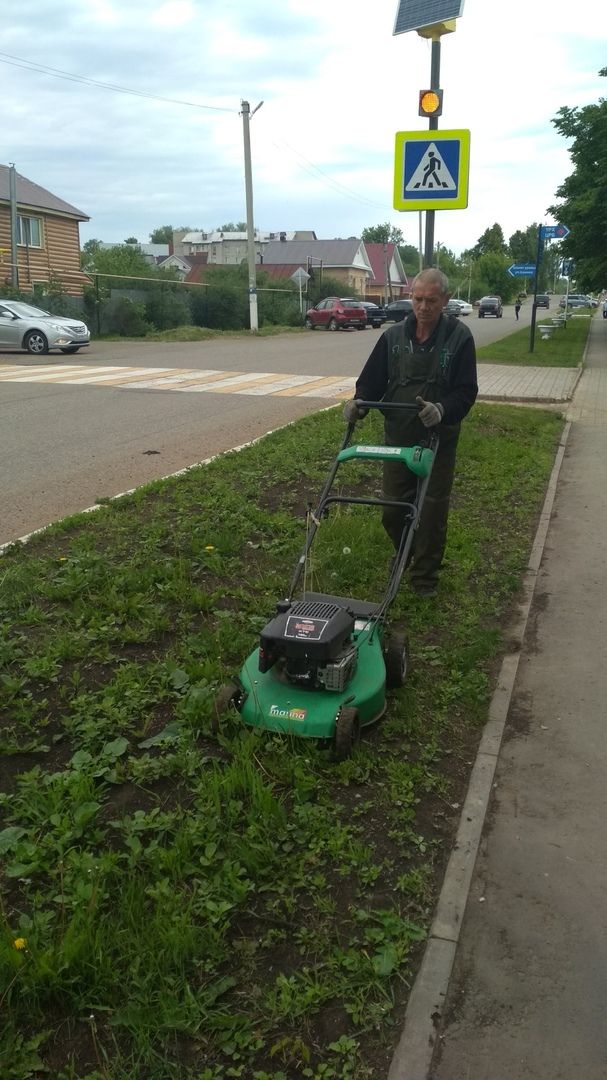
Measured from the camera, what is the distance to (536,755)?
3906 millimetres

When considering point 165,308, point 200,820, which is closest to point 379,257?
point 165,308

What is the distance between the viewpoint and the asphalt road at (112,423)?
7.95 metres

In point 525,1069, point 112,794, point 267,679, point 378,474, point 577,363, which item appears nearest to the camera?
point 525,1069

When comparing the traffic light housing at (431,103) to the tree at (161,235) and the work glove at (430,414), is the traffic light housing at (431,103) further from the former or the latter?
the tree at (161,235)

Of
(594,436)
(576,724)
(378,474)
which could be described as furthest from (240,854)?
(594,436)

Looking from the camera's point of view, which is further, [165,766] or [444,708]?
[444,708]

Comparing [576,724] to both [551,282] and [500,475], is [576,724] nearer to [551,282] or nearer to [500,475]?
[500,475]

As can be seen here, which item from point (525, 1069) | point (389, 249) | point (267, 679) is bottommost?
point (525, 1069)

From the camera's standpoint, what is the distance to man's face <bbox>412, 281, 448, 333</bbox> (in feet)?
15.8

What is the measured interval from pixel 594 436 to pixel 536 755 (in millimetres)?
8660

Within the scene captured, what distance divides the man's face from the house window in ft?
110

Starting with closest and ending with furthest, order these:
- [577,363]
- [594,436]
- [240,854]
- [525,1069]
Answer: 1. [525,1069]
2. [240,854]
3. [594,436]
4. [577,363]

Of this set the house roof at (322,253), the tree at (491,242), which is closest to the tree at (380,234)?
the tree at (491,242)

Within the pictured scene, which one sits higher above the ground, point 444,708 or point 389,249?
point 389,249
